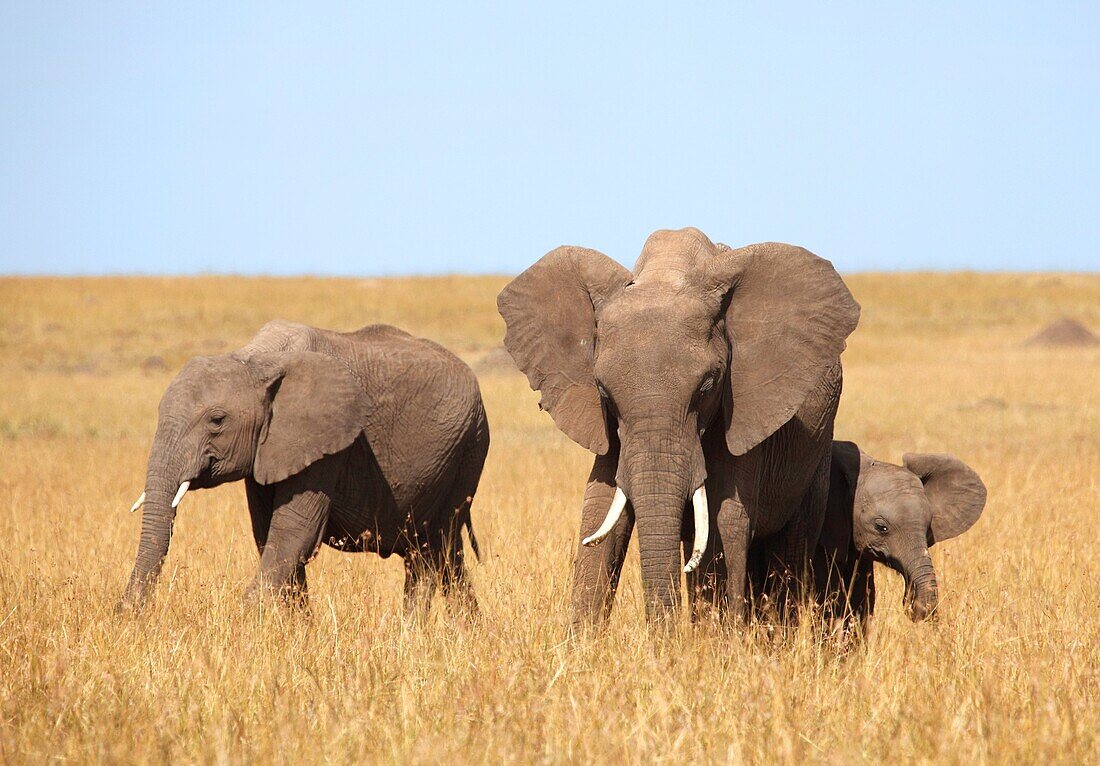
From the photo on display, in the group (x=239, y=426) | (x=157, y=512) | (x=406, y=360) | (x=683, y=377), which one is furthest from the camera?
(x=406, y=360)

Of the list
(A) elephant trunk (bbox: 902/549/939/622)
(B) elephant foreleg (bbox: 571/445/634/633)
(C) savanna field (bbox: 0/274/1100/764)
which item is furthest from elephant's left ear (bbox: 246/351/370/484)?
(A) elephant trunk (bbox: 902/549/939/622)

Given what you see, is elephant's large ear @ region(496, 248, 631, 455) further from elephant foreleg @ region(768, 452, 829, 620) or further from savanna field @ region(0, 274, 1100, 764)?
elephant foreleg @ region(768, 452, 829, 620)

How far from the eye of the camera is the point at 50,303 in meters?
43.4

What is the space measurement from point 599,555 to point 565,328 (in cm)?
105

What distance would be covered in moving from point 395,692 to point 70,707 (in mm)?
1191

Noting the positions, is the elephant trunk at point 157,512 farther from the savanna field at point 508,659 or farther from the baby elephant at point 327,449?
the savanna field at point 508,659

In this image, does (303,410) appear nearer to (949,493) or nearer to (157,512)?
(157,512)

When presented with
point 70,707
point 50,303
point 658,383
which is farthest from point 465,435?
point 50,303

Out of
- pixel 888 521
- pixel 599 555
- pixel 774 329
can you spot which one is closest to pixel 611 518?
pixel 599 555

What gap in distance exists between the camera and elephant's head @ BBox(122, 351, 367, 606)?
274 inches

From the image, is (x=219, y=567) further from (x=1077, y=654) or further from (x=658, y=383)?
(x=1077, y=654)

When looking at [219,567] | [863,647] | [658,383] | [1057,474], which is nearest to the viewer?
[658,383]

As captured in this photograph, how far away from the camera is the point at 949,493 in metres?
7.59

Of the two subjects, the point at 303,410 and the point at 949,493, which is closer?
the point at 303,410
